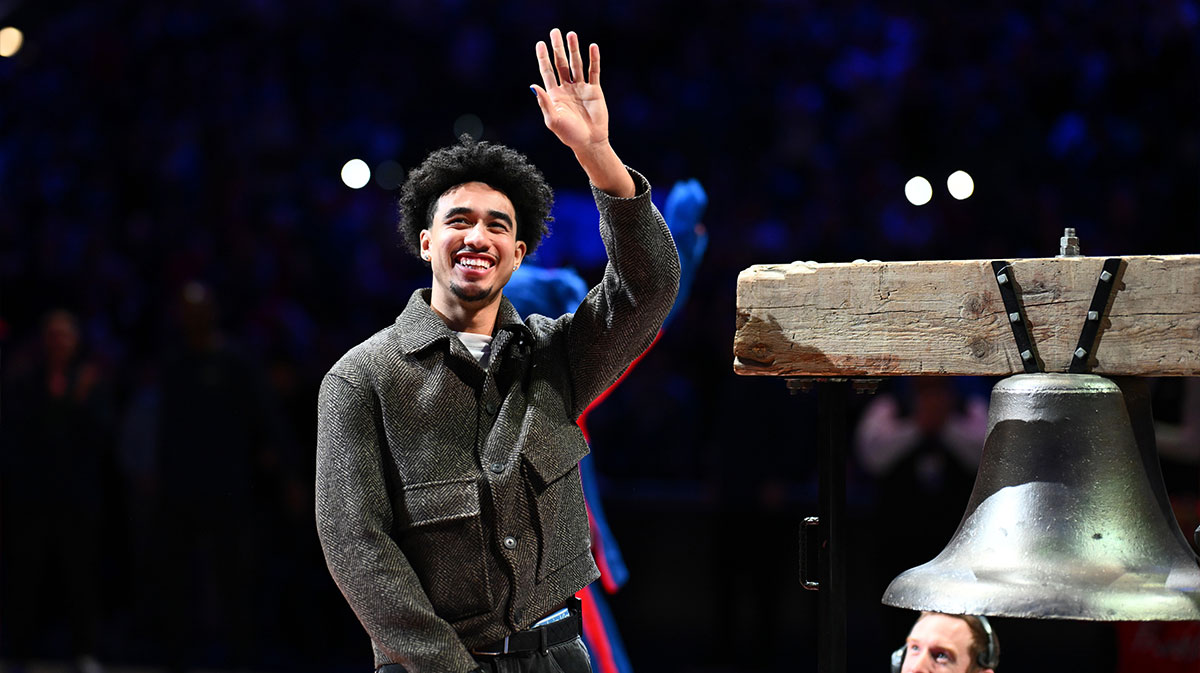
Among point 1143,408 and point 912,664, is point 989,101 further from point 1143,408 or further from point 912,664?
point 1143,408

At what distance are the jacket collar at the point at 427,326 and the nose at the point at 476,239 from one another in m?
0.12

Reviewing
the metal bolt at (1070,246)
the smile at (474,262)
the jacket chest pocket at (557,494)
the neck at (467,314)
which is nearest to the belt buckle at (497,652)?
the jacket chest pocket at (557,494)

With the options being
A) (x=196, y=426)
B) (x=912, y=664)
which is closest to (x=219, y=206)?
(x=196, y=426)

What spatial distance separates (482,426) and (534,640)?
1.33 ft

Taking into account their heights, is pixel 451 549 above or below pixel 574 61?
below

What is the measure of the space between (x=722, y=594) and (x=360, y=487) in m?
4.38

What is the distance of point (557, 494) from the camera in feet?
8.58

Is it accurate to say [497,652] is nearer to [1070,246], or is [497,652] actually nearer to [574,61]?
[574,61]

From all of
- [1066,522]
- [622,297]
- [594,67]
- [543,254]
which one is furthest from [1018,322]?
[543,254]

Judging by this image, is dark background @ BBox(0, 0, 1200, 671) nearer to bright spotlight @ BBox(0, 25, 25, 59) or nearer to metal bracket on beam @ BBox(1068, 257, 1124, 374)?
bright spotlight @ BBox(0, 25, 25, 59)

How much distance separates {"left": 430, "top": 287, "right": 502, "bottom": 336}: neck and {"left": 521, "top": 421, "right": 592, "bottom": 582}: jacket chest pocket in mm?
246

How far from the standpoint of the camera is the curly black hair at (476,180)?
9.04 feet

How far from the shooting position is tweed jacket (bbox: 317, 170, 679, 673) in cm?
246

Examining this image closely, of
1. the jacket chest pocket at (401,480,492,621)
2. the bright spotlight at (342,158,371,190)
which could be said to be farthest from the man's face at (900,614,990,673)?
the bright spotlight at (342,158,371,190)
